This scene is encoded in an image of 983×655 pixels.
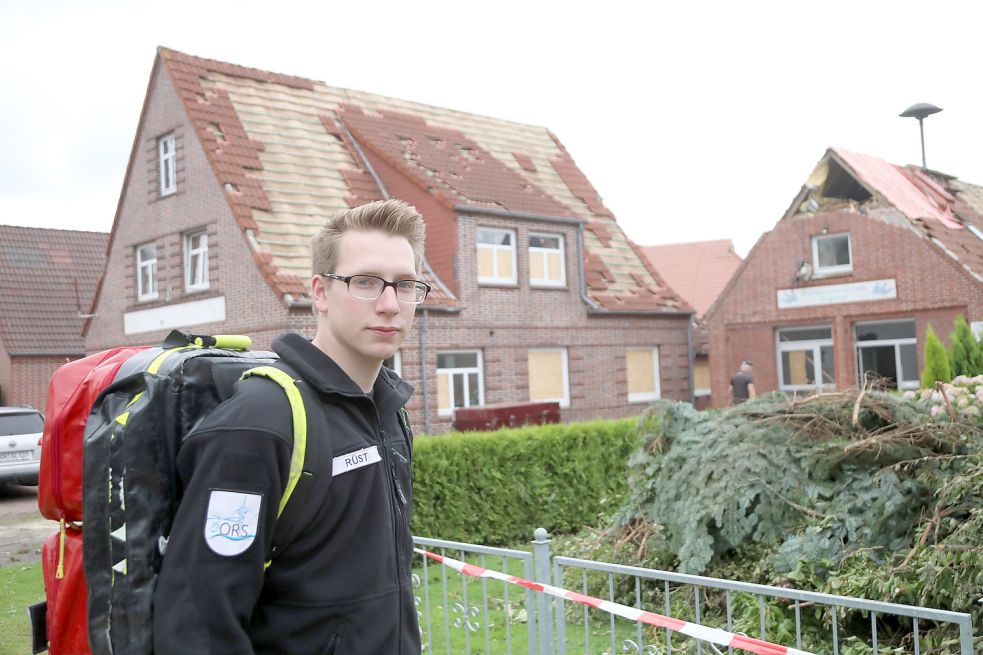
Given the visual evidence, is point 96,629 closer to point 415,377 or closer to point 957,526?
point 957,526

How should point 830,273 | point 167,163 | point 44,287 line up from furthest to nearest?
point 44,287 < point 830,273 < point 167,163

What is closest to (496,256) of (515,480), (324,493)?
(515,480)

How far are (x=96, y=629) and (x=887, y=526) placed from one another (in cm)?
558

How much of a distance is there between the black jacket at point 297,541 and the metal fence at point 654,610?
1752mm

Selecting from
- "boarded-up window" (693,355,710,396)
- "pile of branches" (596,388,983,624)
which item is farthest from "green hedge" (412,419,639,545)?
"boarded-up window" (693,355,710,396)

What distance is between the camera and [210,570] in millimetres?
2133

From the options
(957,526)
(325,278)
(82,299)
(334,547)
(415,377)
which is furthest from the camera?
(82,299)

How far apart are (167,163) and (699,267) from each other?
35.5m

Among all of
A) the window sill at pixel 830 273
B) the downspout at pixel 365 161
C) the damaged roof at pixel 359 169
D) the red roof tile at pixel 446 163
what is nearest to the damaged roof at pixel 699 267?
the window sill at pixel 830 273

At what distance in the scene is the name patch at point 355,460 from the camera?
236 cm

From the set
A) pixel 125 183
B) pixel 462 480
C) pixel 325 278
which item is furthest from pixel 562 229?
pixel 325 278

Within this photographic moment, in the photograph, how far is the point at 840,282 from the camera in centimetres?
2797

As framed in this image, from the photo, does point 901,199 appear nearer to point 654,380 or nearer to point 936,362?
point 654,380

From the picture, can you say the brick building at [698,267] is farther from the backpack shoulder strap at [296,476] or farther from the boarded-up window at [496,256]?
the backpack shoulder strap at [296,476]
